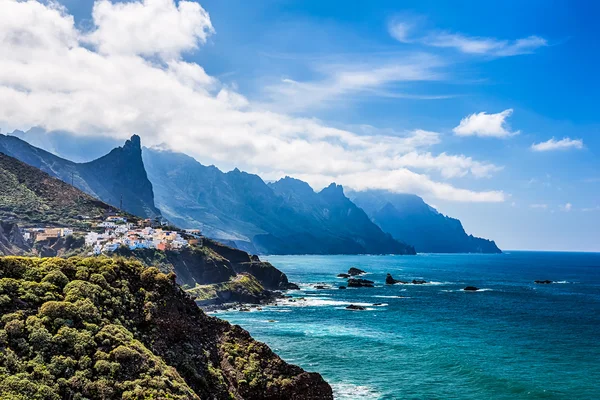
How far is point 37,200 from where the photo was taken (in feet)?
478

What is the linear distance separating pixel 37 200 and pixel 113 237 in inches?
1667

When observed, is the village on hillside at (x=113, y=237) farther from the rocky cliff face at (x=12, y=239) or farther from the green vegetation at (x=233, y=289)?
the green vegetation at (x=233, y=289)

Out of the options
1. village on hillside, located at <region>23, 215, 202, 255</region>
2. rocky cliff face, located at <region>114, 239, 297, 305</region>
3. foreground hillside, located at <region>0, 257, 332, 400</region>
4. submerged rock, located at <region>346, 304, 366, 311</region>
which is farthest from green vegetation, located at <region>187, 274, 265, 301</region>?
foreground hillside, located at <region>0, 257, 332, 400</region>

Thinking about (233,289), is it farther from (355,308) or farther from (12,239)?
(12,239)

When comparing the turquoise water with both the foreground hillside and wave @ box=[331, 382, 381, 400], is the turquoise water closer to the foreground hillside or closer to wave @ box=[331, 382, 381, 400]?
wave @ box=[331, 382, 381, 400]

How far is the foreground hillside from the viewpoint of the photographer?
20797 millimetres

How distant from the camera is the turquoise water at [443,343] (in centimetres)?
4959

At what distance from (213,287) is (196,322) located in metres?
89.3

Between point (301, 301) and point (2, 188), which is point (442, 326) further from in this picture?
point (2, 188)

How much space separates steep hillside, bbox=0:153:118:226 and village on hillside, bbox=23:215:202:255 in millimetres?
9128

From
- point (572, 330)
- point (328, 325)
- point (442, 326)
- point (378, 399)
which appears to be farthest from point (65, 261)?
point (572, 330)

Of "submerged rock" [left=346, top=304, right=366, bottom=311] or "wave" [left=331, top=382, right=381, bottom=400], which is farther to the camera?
"submerged rock" [left=346, top=304, right=366, bottom=311]

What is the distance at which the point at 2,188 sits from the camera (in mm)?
141000

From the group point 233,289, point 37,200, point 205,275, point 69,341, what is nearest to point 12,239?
point 37,200
